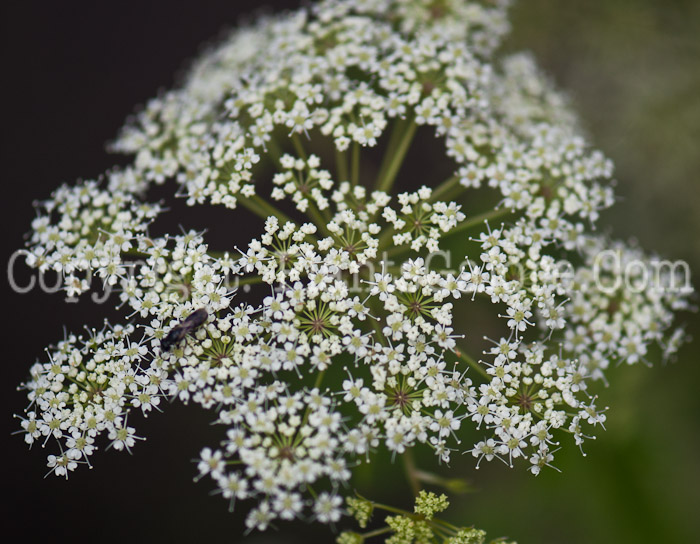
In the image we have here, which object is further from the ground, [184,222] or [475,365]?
[184,222]

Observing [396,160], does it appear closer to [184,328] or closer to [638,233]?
[184,328]

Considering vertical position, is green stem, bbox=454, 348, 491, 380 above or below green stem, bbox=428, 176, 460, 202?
below

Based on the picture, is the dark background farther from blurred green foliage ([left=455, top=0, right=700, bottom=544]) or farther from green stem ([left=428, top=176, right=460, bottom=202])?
green stem ([left=428, top=176, right=460, bottom=202])

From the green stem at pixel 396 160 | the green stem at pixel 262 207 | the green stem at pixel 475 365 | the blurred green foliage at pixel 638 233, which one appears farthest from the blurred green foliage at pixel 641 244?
the green stem at pixel 262 207

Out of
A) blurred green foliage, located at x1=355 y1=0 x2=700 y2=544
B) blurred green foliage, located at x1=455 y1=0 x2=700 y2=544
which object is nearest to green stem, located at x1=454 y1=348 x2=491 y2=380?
blurred green foliage, located at x1=355 y1=0 x2=700 y2=544

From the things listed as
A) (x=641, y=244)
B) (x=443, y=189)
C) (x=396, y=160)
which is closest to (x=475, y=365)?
(x=443, y=189)

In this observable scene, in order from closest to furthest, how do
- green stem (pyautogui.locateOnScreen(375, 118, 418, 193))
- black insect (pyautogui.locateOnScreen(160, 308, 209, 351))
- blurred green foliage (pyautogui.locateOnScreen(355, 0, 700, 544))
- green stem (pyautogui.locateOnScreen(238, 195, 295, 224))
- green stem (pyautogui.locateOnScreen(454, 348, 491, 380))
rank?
black insect (pyautogui.locateOnScreen(160, 308, 209, 351)), green stem (pyautogui.locateOnScreen(454, 348, 491, 380)), green stem (pyautogui.locateOnScreen(238, 195, 295, 224)), green stem (pyautogui.locateOnScreen(375, 118, 418, 193)), blurred green foliage (pyautogui.locateOnScreen(355, 0, 700, 544))
